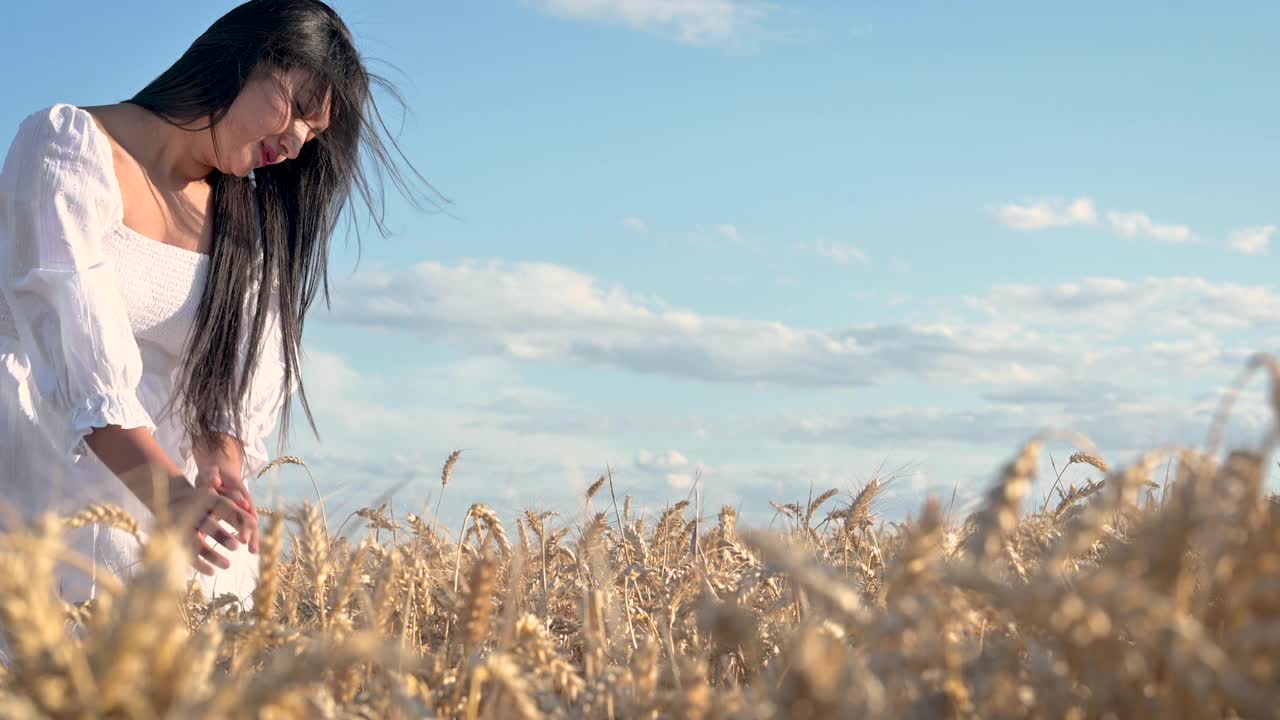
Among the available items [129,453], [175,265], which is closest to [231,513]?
[129,453]

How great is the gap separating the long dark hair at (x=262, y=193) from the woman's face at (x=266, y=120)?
37 millimetres

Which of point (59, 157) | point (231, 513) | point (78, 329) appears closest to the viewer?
point (231, 513)

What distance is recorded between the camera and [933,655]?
0.71 metres

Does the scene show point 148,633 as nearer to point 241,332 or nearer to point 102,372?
point 102,372

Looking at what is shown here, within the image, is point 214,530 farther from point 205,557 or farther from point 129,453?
point 129,453

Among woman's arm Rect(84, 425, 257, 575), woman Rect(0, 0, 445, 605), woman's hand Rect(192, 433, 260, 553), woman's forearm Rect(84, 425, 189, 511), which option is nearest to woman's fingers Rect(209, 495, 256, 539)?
woman's arm Rect(84, 425, 257, 575)

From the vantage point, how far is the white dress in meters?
2.51

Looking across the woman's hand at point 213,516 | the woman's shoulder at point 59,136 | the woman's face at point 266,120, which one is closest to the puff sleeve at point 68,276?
the woman's shoulder at point 59,136

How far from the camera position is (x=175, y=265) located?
10.6 ft

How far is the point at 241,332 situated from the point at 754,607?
7.25ft

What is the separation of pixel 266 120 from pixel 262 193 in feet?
2.33

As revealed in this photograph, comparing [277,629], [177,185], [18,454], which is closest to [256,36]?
[177,185]

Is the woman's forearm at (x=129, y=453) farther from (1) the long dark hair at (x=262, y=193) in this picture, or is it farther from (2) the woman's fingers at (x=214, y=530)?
(1) the long dark hair at (x=262, y=193)

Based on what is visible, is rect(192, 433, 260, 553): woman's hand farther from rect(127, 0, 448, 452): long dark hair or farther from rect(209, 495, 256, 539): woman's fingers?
rect(209, 495, 256, 539): woman's fingers
